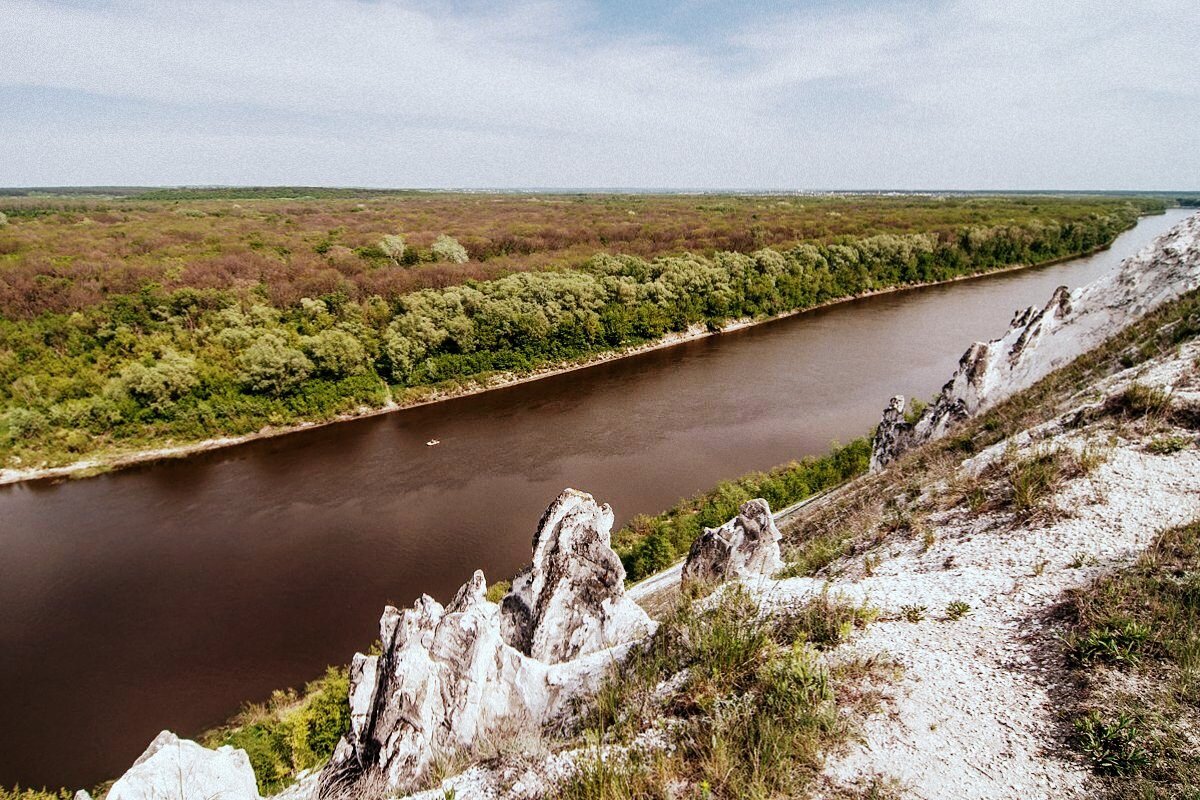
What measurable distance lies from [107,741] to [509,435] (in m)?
19.3

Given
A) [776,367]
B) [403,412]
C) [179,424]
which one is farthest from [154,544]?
[776,367]

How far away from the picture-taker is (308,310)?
1480 inches

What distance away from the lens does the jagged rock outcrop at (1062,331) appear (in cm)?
1453

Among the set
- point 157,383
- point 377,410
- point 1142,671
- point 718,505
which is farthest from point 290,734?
point 157,383

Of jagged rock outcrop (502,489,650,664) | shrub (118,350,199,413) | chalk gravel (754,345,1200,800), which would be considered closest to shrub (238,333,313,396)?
shrub (118,350,199,413)

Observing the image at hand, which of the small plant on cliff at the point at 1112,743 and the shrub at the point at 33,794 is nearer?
the small plant on cliff at the point at 1112,743

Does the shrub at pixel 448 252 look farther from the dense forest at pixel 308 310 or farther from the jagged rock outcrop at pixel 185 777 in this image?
the jagged rock outcrop at pixel 185 777

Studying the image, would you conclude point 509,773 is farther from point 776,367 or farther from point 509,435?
point 776,367

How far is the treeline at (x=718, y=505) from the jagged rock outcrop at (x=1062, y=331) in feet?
13.1

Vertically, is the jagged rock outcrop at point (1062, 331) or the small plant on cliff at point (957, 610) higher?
the jagged rock outcrop at point (1062, 331)

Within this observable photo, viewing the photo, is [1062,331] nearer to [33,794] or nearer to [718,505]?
[718,505]

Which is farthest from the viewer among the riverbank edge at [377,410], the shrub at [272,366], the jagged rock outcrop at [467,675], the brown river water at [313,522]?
the shrub at [272,366]

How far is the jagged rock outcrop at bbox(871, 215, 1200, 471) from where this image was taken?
47.7 feet

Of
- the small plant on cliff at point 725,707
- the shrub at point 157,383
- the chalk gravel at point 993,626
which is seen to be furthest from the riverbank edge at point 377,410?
the small plant on cliff at point 725,707
